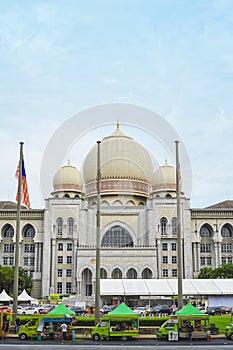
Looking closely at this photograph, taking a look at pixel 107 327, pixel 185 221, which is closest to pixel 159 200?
pixel 185 221

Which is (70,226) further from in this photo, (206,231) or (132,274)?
(206,231)

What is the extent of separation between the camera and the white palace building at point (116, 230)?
201 feet

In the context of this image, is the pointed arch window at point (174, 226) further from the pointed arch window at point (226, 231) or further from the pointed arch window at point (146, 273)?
the pointed arch window at point (226, 231)

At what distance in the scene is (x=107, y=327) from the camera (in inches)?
910

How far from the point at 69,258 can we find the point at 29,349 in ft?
146

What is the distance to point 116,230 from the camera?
66.0m

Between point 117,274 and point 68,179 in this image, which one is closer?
point 117,274

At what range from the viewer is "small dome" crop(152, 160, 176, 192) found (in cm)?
6750

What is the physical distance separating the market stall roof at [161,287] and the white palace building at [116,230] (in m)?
20.7

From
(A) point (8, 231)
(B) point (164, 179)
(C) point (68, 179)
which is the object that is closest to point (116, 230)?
(B) point (164, 179)

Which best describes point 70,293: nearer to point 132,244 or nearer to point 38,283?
point 38,283

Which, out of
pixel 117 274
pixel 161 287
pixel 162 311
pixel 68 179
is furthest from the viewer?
pixel 68 179

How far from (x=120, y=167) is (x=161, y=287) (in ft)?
108

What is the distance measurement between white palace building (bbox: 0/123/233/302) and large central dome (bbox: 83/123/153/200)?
15cm
